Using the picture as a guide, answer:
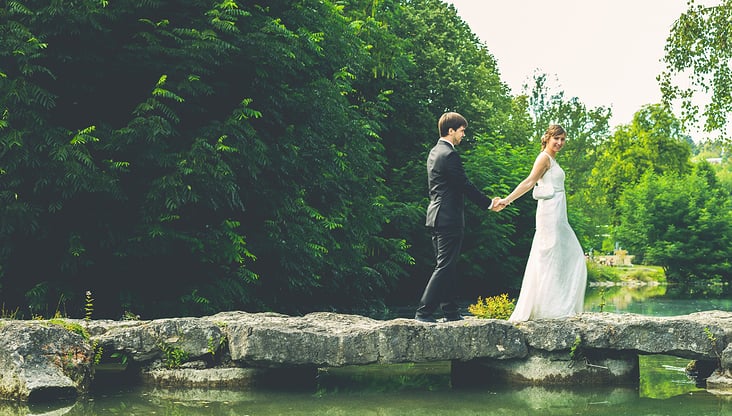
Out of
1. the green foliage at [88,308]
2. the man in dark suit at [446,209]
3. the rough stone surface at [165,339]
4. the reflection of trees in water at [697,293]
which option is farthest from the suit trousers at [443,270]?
the reflection of trees in water at [697,293]

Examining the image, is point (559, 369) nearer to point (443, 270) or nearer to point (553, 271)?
point (553, 271)

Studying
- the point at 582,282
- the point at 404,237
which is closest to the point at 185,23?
the point at 582,282

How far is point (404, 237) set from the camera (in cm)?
3259

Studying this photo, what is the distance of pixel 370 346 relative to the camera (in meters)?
10.1

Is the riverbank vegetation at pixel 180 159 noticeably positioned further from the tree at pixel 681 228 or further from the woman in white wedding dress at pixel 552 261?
the tree at pixel 681 228

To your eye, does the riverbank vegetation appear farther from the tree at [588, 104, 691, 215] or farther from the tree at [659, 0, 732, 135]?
the tree at [588, 104, 691, 215]

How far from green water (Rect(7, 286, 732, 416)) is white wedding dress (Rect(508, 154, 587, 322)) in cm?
100

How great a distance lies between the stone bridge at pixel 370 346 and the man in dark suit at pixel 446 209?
473 millimetres

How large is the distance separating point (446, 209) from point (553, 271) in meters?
1.52

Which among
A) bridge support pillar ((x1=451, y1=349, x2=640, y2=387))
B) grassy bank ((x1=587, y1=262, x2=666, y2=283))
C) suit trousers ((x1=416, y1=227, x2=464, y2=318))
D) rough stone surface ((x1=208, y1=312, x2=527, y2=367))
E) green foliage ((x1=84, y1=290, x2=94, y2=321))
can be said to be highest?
grassy bank ((x1=587, y1=262, x2=666, y2=283))

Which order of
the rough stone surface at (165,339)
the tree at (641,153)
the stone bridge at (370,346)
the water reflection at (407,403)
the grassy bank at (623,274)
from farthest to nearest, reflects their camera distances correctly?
the tree at (641,153) < the grassy bank at (623,274) < the rough stone surface at (165,339) < the stone bridge at (370,346) < the water reflection at (407,403)

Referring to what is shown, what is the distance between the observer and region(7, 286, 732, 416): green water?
8.90 meters

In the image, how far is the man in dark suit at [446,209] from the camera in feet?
35.2

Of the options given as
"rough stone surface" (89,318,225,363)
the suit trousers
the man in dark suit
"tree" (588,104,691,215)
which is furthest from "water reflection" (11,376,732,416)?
"tree" (588,104,691,215)
